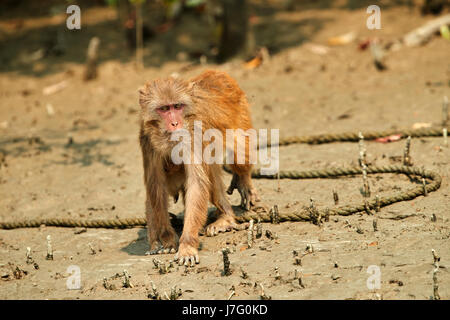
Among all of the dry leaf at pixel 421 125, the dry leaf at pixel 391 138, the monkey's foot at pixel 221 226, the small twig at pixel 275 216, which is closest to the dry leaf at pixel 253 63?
the dry leaf at pixel 421 125

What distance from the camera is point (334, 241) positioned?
5.69 m

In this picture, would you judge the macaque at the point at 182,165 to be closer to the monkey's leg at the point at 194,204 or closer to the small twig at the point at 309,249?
the monkey's leg at the point at 194,204

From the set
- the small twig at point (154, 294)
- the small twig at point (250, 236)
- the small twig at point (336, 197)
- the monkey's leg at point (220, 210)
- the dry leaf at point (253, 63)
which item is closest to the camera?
the small twig at point (154, 294)

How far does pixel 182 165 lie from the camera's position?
249 inches

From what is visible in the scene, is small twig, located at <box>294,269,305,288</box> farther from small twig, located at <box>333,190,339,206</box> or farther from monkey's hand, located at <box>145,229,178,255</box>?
small twig, located at <box>333,190,339,206</box>

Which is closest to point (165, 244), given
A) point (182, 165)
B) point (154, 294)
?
point (182, 165)

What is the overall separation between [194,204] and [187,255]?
513 millimetres

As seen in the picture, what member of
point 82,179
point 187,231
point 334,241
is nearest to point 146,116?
point 187,231

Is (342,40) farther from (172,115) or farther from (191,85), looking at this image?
(172,115)

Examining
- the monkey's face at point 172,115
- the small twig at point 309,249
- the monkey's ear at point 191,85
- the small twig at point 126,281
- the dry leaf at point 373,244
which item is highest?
the monkey's ear at point 191,85

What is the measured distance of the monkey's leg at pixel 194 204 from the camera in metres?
5.91

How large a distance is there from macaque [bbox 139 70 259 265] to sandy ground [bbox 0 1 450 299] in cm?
23

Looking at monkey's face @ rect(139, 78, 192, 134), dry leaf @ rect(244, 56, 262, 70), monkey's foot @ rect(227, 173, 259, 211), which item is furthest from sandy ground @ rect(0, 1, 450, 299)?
monkey's face @ rect(139, 78, 192, 134)

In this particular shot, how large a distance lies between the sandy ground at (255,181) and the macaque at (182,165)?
0.75 feet
